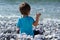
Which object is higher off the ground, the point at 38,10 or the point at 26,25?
the point at 26,25

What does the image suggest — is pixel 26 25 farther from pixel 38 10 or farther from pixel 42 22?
pixel 38 10

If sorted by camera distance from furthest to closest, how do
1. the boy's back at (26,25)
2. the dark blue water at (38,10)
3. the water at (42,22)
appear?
the dark blue water at (38,10)
the water at (42,22)
the boy's back at (26,25)

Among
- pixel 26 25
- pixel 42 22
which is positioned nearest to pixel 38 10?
pixel 42 22

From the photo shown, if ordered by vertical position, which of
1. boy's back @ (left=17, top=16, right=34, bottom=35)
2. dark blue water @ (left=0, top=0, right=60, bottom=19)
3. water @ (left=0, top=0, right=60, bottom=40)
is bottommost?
dark blue water @ (left=0, top=0, right=60, bottom=19)

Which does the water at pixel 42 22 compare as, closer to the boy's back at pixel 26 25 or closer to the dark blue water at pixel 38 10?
the dark blue water at pixel 38 10

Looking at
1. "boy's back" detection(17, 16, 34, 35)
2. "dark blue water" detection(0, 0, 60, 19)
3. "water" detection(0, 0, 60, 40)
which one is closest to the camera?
"boy's back" detection(17, 16, 34, 35)

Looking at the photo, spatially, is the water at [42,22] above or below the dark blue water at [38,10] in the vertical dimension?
above

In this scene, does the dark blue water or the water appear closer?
the water

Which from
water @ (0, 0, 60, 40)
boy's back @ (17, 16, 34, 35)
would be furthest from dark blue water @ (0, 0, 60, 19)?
boy's back @ (17, 16, 34, 35)

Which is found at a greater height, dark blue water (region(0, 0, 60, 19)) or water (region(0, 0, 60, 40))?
water (region(0, 0, 60, 40))

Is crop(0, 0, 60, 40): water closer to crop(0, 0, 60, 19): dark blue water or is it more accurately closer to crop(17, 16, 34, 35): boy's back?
crop(0, 0, 60, 19): dark blue water

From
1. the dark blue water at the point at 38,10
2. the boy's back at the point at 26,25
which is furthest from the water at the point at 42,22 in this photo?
the boy's back at the point at 26,25

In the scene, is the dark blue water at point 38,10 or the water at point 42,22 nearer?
the water at point 42,22

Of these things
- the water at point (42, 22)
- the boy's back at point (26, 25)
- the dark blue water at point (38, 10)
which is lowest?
the dark blue water at point (38, 10)
